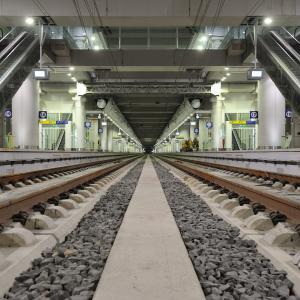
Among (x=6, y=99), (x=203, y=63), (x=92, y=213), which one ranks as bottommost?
(x=92, y=213)

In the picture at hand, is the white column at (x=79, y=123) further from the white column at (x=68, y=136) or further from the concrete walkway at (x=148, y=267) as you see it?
the concrete walkway at (x=148, y=267)

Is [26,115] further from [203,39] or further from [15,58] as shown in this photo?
[203,39]

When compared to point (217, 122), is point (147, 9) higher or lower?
higher

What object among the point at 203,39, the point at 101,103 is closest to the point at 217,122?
the point at 101,103

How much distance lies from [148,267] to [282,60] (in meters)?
16.1

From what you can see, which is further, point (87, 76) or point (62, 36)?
point (87, 76)

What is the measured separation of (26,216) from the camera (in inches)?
178

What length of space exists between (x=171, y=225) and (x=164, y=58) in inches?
738

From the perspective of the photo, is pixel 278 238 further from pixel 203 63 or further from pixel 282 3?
pixel 203 63

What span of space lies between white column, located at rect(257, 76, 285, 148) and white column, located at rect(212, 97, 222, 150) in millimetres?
9237

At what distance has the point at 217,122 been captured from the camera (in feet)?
115

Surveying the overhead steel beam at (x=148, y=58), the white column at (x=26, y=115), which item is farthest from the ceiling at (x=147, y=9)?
the white column at (x=26, y=115)

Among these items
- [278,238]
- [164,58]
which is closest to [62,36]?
[164,58]

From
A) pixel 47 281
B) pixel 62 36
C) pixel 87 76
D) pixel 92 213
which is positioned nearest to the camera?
pixel 47 281
